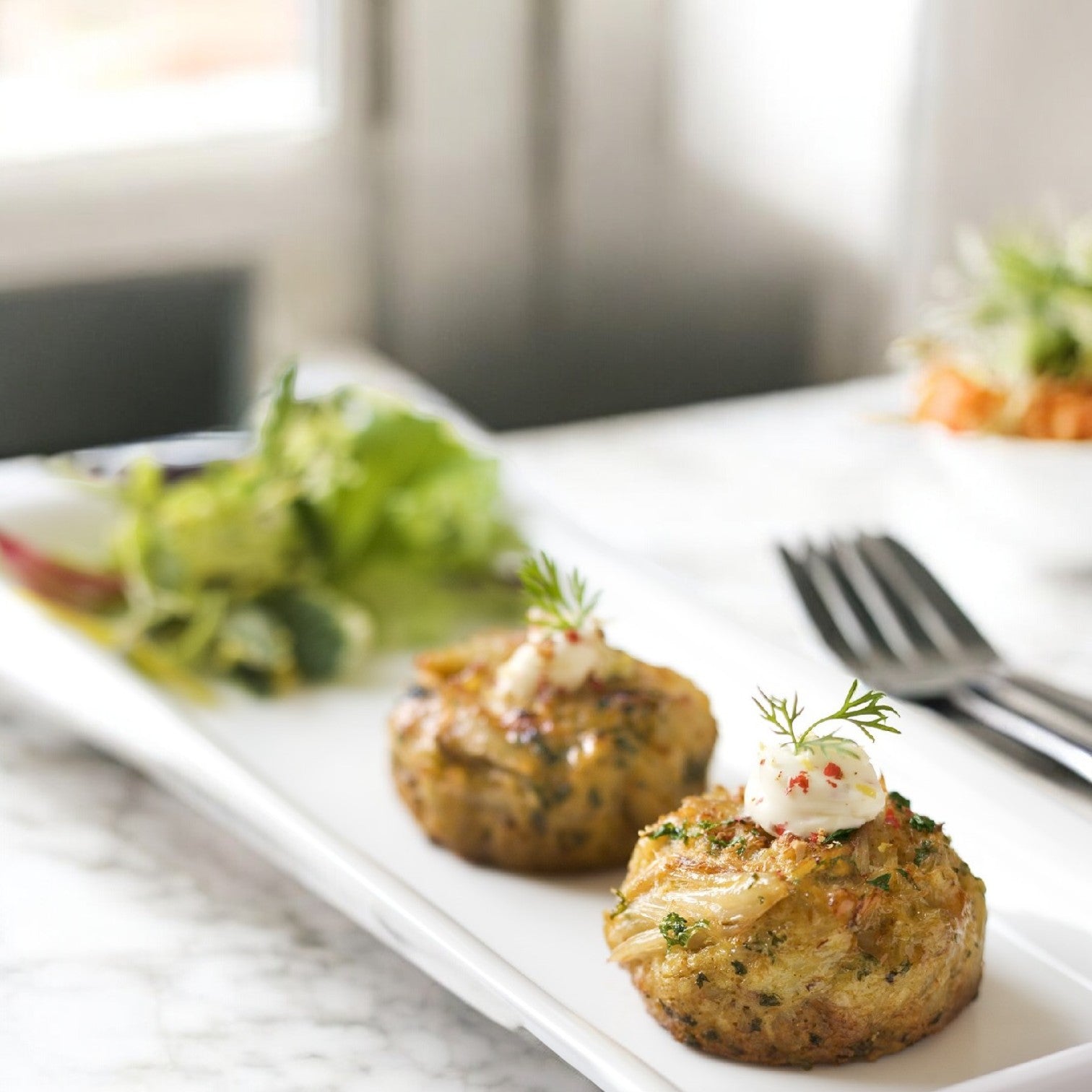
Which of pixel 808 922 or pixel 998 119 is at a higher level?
pixel 998 119

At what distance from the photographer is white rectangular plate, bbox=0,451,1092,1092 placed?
3.77ft

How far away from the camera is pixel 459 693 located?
155 cm

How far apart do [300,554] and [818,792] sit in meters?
1.02

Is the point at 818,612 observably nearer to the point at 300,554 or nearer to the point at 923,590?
the point at 923,590

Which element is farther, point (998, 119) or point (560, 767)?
point (998, 119)

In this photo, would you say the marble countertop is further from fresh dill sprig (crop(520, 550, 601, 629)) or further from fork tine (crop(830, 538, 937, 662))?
fresh dill sprig (crop(520, 550, 601, 629))

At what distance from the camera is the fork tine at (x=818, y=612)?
1.74 m

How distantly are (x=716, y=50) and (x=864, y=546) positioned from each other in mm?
1594

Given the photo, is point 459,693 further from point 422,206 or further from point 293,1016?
point 422,206

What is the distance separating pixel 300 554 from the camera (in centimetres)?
205

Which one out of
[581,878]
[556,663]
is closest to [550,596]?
[556,663]

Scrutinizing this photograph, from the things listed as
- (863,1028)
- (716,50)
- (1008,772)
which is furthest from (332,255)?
(863,1028)

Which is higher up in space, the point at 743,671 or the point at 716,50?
the point at 716,50

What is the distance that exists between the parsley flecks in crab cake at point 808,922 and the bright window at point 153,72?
2161mm
